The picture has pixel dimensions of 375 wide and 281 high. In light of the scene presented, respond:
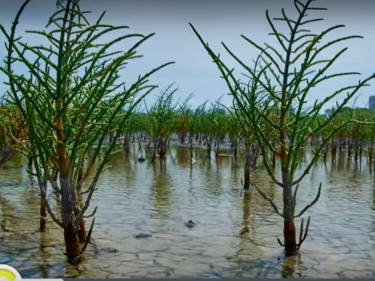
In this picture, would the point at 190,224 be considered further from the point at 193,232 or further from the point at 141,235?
the point at 141,235

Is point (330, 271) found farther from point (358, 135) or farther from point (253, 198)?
point (358, 135)

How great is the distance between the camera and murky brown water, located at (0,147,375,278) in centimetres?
302

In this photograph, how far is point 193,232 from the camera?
3.88 m

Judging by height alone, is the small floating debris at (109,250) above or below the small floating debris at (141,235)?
below

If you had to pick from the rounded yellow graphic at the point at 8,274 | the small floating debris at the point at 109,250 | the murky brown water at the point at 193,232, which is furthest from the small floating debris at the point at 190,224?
the rounded yellow graphic at the point at 8,274

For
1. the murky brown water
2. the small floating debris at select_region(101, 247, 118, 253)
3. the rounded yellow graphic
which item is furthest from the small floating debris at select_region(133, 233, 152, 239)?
the rounded yellow graphic

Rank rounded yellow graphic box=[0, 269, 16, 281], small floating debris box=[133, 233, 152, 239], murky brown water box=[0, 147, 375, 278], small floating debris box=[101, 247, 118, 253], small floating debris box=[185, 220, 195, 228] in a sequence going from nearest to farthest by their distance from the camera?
1. rounded yellow graphic box=[0, 269, 16, 281]
2. murky brown water box=[0, 147, 375, 278]
3. small floating debris box=[101, 247, 118, 253]
4. small floating debris box=[133, 233, 152, 239]
5. small floating debris box=[185, 220, 195, 228]

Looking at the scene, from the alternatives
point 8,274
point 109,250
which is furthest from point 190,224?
point 8,274

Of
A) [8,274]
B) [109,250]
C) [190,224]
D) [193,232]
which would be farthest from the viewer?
[190,224]

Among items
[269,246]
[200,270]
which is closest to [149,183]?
[269,246]

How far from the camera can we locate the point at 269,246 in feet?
11.6

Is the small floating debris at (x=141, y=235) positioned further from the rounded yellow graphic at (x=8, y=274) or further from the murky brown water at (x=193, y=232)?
the rounded yellow graphic at (x=8, y=274)

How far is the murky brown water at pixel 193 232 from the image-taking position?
9.90ft

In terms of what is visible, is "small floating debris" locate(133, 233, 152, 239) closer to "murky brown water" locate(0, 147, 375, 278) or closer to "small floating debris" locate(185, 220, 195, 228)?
"murky brown water" locate(0, 147, 375, 278)
